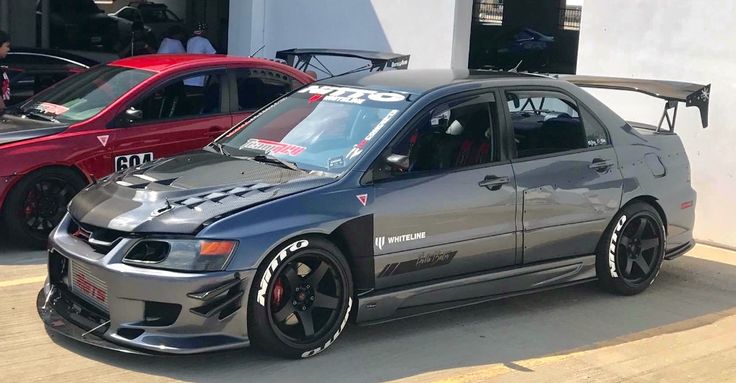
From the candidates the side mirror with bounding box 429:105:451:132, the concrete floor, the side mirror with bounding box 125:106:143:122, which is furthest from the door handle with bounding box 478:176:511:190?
the side mirror with bounding box 125:106:143:122

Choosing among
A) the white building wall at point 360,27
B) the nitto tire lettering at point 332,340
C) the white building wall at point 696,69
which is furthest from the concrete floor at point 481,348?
the white building wall at point 360,27

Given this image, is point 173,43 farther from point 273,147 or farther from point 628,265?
point 628,265

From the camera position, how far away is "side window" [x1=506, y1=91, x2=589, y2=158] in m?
5.85

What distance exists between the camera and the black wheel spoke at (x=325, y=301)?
488 cm

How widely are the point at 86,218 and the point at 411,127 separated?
191 centimetres

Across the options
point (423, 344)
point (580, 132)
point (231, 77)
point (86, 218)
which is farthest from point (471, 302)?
point (231, 77)

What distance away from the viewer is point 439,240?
528cm

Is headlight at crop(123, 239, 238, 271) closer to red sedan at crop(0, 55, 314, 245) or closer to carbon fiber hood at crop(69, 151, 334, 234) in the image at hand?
carbon fiber hood at crop(69, 151, 334, 234)

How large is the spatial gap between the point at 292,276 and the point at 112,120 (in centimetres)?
312

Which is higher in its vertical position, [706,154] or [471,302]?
[706,154]

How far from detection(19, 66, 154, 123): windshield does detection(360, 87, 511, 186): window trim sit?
119 inches

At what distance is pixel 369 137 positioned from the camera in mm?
5293

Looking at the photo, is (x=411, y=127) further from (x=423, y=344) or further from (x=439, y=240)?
(x=423, y=344)

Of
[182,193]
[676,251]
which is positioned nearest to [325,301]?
[182,193]
